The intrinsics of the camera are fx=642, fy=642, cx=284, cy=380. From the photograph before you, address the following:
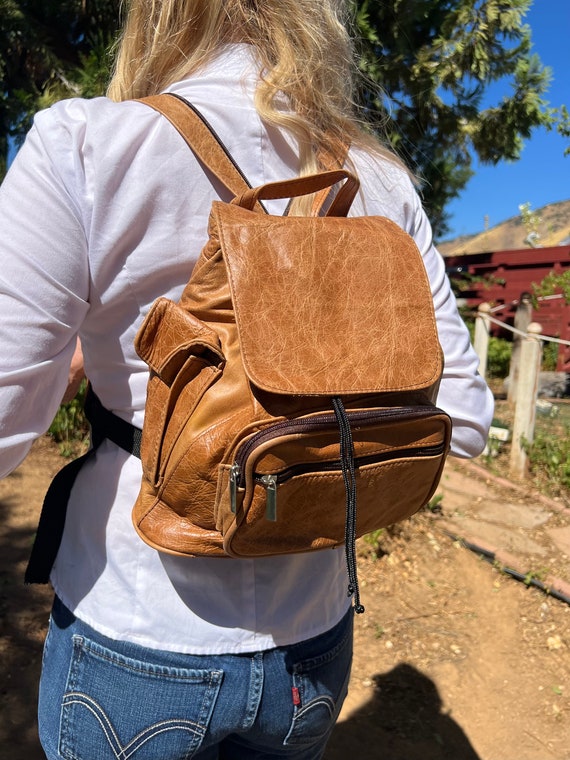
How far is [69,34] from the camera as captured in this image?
594 cm

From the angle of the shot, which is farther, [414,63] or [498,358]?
[498,358]

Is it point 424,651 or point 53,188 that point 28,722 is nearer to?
point 424,651

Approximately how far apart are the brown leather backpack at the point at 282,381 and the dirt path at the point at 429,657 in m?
2.39

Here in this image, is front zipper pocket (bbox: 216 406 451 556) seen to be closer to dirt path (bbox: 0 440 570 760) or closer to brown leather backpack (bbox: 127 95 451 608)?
brown leather backpack (bbox: 127 95 451 608)

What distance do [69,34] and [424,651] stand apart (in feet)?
19.5

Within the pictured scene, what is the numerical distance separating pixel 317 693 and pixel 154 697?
0.98 ft

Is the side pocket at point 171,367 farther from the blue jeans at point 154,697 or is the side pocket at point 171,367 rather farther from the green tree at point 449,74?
the green tree at point 449,74

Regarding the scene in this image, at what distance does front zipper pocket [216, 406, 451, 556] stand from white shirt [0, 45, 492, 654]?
0.17 metres

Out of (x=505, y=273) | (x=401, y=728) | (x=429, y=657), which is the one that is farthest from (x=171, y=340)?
(x=505, y=273)

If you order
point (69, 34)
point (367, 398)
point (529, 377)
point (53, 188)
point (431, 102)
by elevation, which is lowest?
point (529, 377)

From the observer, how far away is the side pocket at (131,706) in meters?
0.99

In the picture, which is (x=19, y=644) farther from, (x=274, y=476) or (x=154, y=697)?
(x=274, y=476)

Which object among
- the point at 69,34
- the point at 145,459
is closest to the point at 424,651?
the point at 145,459

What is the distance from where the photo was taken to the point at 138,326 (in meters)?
0.97
